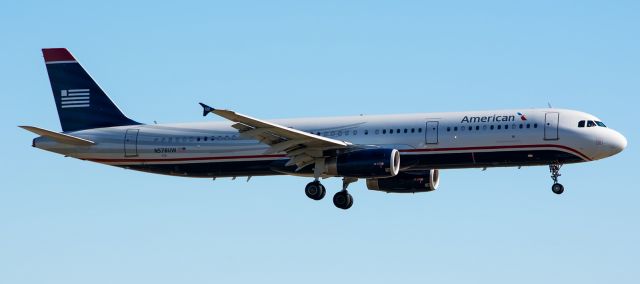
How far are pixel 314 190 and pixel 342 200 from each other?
2.83m

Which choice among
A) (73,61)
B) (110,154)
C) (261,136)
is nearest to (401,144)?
(261,136)

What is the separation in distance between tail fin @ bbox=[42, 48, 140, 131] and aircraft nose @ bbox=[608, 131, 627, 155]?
24068 millimetres

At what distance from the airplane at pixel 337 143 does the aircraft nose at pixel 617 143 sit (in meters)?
0.06

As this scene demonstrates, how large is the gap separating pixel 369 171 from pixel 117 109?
1569 cm

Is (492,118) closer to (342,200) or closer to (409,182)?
(409,182)

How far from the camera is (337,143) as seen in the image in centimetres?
6056

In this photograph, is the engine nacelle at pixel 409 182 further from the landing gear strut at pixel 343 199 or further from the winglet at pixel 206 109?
the winglet at pixel 206 109

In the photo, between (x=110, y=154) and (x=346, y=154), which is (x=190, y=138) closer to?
(x=110, y=154)

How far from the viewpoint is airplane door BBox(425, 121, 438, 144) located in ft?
198

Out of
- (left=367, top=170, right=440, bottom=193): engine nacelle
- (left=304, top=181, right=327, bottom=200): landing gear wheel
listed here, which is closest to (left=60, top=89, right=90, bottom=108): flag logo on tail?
(left=304, top=181, right=327, bottom=200): landing gear wheel

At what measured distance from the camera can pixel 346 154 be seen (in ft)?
200

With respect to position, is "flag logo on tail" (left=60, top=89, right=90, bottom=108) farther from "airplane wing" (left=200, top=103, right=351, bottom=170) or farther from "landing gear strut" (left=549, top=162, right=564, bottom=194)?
"landing gear strut" (left=549, top=162, right=564, bottom=194)

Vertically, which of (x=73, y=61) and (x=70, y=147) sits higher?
(x=73, y=61)

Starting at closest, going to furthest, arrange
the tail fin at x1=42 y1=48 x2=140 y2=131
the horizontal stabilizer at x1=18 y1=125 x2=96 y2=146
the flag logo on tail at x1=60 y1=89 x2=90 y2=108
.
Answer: the horizontal stabilizer at x1=18 y1=125 x2=96 y2=146 → the tail fin at x1=42 y1=48 x2=140 y2=131 → the flag logo on tail at x1=60 y1=89 x2=90 y2=108
